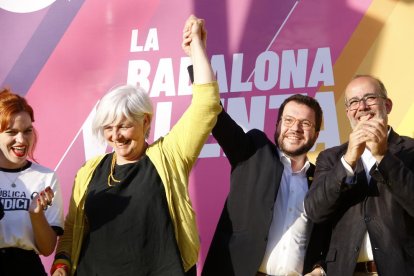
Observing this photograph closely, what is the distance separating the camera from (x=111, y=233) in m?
2.50

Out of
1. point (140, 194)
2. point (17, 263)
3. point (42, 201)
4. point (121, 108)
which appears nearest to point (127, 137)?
point (121, 108)

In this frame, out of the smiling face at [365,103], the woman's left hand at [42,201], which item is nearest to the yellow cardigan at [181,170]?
the woman's left hand at [42,201]

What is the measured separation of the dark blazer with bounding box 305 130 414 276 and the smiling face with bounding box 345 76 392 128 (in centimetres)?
10

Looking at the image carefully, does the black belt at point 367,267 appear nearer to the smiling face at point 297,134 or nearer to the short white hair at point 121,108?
the smiling face at point 297,134

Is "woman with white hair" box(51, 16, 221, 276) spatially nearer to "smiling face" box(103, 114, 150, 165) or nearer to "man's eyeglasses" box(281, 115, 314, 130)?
"smiling face" box(103, 114, 150, 165)

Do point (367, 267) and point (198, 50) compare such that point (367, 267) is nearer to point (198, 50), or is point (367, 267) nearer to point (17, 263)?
point (198, 50)

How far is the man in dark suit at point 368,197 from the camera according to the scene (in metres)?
2.43

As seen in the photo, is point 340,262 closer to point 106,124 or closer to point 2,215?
point 106,124

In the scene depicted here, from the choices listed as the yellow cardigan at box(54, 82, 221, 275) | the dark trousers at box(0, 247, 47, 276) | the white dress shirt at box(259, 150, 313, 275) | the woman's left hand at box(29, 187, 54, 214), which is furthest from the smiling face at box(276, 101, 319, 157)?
the dark trousers at box(0, 247, 47, 276)

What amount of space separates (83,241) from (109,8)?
1582mm

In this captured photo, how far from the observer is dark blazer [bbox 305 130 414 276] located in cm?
243

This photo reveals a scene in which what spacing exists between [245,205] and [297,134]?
13.3 inches

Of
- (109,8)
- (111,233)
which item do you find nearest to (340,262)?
(111,233)

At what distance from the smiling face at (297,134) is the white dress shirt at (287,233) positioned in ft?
0.38
